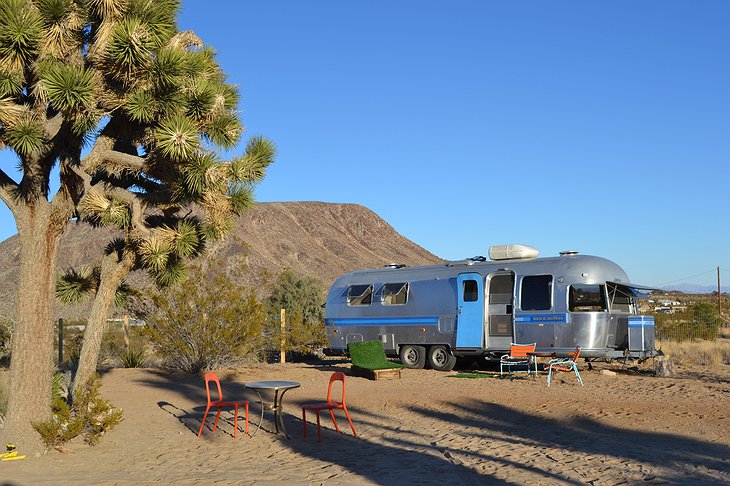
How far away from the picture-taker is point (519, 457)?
345 inches

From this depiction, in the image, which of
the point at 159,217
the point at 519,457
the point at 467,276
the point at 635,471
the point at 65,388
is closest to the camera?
the point at 635,471

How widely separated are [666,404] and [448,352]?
6970 millimetres

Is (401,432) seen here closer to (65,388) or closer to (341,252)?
(65,388)

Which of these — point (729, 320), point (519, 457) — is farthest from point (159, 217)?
point (729, 320)

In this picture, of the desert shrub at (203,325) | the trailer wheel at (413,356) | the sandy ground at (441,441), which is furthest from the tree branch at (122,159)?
the trailer wheel at (413,356)

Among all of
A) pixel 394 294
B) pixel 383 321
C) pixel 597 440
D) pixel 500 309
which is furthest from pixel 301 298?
pixel 597 440

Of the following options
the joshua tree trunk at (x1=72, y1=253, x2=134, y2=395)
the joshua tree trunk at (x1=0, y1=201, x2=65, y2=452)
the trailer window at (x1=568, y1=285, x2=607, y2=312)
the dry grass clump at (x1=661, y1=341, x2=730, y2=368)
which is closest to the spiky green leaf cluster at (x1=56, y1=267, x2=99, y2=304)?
the joshua tree trunk at (x1=72, y1=253, x2=134, y2=395)

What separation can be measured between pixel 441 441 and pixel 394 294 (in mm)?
10224

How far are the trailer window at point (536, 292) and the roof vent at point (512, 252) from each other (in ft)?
2.54

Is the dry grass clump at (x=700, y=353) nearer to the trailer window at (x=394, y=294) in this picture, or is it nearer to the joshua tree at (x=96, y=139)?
the trailer window at (x=394, y=294)

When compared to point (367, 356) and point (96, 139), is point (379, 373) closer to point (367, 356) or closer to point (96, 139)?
point (367, 356)

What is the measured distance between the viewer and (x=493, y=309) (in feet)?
60.1

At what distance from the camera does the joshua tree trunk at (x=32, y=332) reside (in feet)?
31.1

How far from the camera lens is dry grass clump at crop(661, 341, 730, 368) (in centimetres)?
2055
